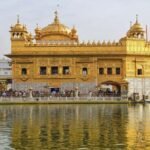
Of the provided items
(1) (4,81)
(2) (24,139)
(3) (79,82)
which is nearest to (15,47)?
(3) (79,82)

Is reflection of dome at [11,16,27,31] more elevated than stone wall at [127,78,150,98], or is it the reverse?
reflection of dome at [11,16,27,31]

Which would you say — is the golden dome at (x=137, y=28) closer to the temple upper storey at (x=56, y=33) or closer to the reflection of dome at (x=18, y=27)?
the temple upper storey at (x=56, y=33)

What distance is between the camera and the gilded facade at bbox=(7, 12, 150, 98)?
179 ft

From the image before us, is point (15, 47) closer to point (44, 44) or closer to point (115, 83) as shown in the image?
point (44, 44)

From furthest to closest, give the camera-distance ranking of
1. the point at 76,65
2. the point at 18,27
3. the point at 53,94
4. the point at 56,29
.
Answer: the point at 56,29
the point at 18,27
the point at 76,65
the point at 53,94

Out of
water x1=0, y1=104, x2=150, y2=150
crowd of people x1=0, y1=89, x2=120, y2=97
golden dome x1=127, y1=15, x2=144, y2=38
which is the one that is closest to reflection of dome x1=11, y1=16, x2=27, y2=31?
crowd of people x1=0, y1=89, x2=120, y2=97

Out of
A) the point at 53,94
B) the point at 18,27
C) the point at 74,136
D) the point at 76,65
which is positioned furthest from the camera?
the point at 18,27

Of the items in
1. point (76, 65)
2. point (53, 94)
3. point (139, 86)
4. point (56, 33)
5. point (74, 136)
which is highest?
point (56, 33)

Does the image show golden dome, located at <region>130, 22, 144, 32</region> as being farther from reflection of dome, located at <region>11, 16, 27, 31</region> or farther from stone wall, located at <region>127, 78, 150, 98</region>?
reflection of dome, located at <region>11, 16, 27, 31</region>

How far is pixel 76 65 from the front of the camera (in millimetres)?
54656

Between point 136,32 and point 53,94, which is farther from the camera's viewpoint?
point 136,32

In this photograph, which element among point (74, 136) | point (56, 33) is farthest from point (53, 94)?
point (74, 136)

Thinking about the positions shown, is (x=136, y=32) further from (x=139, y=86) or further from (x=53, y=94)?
(x=53, y=94)

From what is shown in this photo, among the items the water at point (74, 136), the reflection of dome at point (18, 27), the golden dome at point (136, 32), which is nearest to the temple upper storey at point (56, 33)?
the reflection of dome at point (18, 27)
